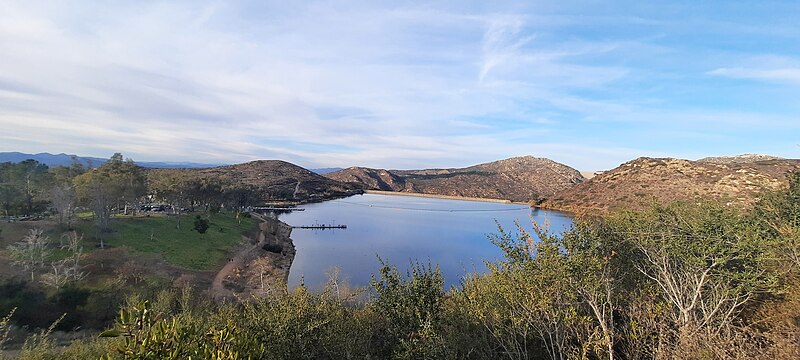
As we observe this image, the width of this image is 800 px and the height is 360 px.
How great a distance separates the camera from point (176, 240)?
44719mm

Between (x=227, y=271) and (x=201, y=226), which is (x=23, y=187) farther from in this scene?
(x=227, y=271)

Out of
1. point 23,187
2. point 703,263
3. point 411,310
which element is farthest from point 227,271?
point 703,263

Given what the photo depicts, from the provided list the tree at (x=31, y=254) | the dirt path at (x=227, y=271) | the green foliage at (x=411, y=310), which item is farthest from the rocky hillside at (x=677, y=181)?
the tree at (x=31, y=254)

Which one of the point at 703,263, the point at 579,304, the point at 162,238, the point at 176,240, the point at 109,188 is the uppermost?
the point at 109,188

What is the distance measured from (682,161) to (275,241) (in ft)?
339

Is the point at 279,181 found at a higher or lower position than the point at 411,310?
higher

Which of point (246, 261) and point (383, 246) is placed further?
point (383, 246)

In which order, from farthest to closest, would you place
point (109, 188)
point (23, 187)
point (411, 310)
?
point (23, 187) → point (109, 188) → point (411, 310)

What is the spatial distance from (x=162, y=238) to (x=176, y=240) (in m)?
1.48

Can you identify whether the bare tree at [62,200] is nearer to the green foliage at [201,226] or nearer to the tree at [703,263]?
the green foliage at [201,226]

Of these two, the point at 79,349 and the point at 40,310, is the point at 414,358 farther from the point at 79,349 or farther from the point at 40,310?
the point at 40,310

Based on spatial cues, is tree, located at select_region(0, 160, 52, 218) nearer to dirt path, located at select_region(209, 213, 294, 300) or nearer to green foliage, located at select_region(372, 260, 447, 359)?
dirt path, located at select_region(209, 213, 294, 300)

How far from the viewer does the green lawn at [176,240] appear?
39.4 metres

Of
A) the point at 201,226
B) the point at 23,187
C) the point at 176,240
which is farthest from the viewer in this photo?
the point at 201,226
